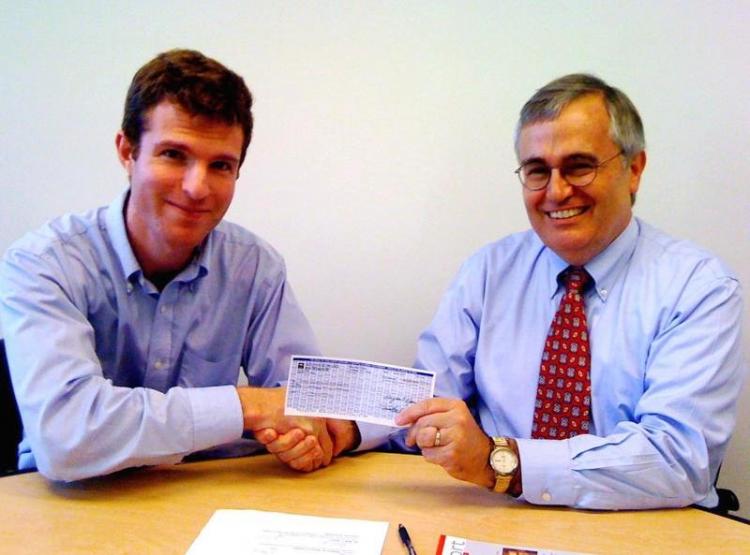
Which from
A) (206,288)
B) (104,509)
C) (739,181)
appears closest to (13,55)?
(206,288)

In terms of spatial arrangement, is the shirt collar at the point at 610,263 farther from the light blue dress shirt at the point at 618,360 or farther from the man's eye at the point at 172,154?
the man's eye at the point at 172,154

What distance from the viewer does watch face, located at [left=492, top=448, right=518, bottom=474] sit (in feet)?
4.42

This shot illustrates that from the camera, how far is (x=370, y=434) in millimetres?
1580

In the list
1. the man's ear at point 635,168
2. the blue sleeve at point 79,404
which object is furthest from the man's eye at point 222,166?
the man's ear at point 635,168

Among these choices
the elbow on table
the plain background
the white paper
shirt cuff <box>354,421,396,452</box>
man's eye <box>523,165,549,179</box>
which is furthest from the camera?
the plain background

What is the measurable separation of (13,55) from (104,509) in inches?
68.4

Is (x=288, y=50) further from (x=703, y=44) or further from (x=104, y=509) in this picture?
(x=104, y=509)

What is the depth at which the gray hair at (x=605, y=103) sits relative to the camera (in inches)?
64.7

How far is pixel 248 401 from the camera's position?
4.77ft

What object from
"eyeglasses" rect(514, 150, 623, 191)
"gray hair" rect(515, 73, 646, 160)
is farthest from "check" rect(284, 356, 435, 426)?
"gray hair" rect(515, 73, 646, 160)

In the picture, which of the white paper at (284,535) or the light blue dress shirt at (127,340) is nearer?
the white paper at (284,535)

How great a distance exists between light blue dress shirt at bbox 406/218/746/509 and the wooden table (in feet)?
0.25

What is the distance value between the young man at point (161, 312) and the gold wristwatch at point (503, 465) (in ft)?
1.17

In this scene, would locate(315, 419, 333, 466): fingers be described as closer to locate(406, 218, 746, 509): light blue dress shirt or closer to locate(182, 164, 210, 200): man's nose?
locate(406, 218, 746, 509): light blue dress shirt
